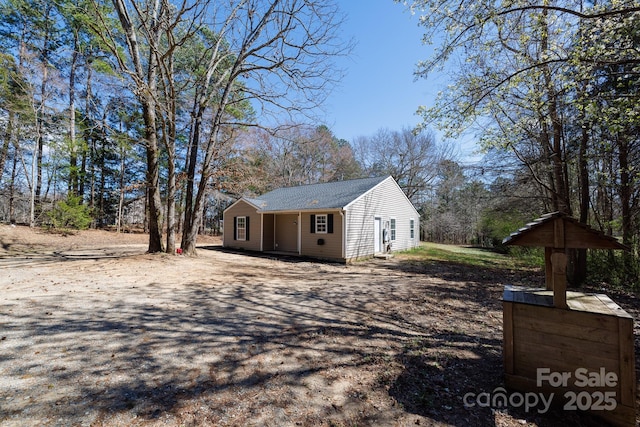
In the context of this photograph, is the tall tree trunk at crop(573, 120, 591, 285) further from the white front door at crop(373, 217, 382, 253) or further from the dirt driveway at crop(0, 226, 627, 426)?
the white front door at crop(373, 217, 382, 253)

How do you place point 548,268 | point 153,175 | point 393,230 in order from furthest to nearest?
1. point 393,230
2. point 153,175
3. point 548,268

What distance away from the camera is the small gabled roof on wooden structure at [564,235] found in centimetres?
243

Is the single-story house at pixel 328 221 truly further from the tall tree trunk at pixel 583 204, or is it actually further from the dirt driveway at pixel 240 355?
the tall tree trunk at pixel 583 204

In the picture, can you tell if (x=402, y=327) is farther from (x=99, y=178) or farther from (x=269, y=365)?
(x=99, y=178)

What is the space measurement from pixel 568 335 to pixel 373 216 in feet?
37.6

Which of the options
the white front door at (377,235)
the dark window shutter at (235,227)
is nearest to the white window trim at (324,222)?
the white front door at (377,235)

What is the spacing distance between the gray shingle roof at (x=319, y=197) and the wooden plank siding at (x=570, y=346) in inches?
370

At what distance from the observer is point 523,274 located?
927 centimetres

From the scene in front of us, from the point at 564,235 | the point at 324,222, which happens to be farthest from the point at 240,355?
the point at 324,222

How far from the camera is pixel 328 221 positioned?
12.6 meters

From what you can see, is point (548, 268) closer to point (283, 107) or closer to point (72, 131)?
point (283, 107)

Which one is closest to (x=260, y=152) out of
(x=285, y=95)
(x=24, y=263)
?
(x=285, y=95)

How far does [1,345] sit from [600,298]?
6417 mm

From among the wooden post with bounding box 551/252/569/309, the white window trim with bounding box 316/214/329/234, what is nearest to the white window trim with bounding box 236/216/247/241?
the white window trim with bounding box 316/214/329/234
